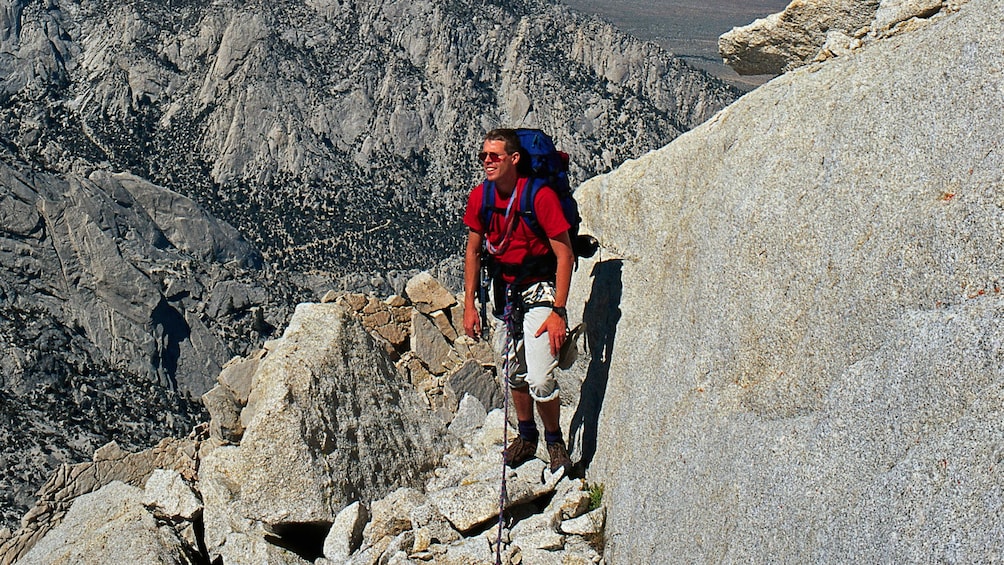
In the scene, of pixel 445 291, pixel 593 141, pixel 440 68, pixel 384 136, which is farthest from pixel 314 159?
pixel 445 291

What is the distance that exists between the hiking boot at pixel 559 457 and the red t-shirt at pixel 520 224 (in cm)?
151

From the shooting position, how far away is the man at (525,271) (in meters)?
6.63

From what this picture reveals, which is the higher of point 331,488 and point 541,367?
point 541,367

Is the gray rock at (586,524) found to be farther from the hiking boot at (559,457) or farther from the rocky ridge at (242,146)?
the rocky ridge at (242,146)

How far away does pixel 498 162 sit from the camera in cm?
661

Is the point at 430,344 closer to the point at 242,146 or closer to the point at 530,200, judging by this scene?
the point at 530,200

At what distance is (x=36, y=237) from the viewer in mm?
69500

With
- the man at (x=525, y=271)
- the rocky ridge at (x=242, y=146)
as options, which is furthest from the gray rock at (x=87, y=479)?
the rocky ridge at (x=242, y=146)

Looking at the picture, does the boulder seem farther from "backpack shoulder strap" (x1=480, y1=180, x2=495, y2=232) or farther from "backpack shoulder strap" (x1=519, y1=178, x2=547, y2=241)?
"backpack shoulder strap" (x1=519, y1=178, x2=547, y2=241)

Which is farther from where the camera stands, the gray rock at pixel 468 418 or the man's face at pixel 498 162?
the gray rock at pixel 468 418

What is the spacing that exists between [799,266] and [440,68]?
11107 centimetres

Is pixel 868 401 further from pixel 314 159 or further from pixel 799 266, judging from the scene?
pixel 314 159

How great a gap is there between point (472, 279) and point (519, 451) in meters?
1.65

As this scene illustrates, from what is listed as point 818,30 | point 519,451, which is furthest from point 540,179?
point 818,30
